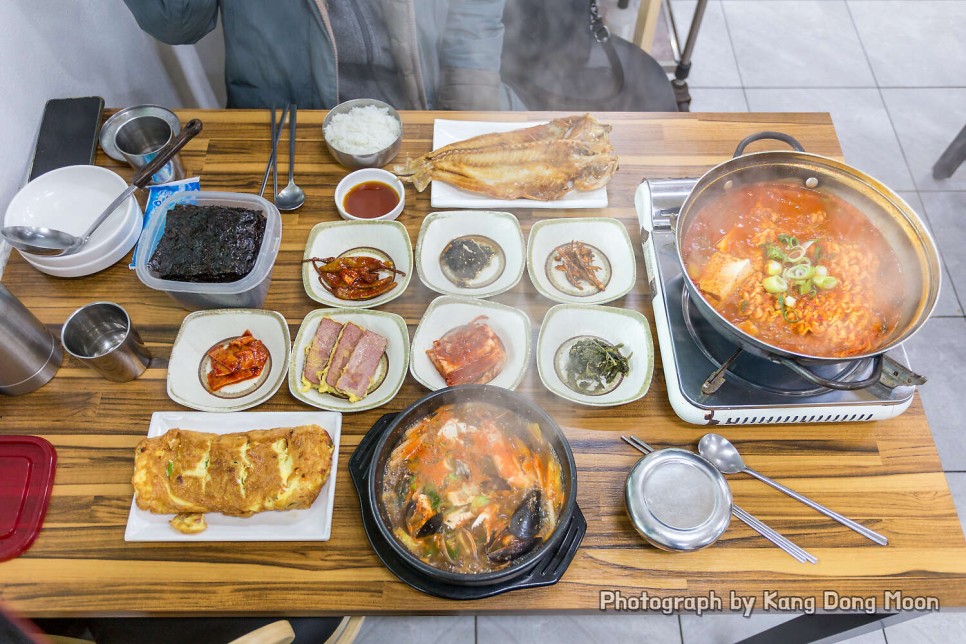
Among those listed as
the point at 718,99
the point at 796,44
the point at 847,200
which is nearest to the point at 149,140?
the point at 847,200

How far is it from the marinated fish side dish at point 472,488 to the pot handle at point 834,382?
25.6 inches

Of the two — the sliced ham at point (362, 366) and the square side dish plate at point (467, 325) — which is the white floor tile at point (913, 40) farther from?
the sliced ham at point (362, 366)

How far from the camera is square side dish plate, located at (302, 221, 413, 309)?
2107 mm

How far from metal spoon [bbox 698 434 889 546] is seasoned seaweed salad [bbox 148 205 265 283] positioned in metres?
1.48

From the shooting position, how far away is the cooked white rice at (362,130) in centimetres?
232

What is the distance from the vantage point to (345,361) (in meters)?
1.91

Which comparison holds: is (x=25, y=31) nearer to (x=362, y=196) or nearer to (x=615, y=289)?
(x=362, y=196)

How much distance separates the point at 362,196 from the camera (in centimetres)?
229

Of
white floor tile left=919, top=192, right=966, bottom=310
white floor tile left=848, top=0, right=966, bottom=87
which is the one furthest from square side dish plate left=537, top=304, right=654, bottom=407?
white floor tile left=848, top=0, right=966, bottom=87

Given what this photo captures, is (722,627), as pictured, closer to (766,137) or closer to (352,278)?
(766,137)

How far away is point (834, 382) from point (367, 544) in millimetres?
1272

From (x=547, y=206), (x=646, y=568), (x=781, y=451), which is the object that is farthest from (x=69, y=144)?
(x=781, y=451)

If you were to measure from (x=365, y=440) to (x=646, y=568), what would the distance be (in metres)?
0.83

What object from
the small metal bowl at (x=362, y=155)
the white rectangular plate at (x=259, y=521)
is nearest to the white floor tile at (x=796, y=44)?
the small metal bowl at (x=362, y=155)
